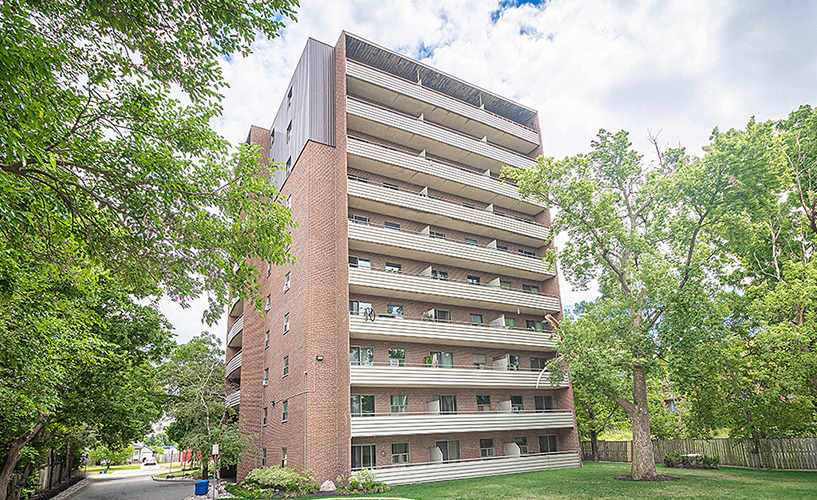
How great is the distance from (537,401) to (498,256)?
33.1 feet

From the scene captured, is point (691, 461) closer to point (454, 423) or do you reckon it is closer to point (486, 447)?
point (486, 447)

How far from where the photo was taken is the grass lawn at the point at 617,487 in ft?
56.5

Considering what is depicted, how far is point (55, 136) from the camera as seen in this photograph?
745 centimetres

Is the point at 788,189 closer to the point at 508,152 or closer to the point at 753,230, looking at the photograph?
the point at 753,230

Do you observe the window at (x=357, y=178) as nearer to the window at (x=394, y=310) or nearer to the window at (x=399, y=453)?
the window at (x=394, y=310)

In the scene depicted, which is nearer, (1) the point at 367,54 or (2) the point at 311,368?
(2) the point at 311,368

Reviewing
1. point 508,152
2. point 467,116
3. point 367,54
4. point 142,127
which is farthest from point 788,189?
point 142,127

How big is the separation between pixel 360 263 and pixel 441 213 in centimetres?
621

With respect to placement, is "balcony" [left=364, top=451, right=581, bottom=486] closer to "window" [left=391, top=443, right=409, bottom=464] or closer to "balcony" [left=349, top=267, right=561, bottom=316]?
"window" [left=391, top=443, right=409, bottom=464]

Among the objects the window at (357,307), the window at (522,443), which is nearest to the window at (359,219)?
the window at (357,307)

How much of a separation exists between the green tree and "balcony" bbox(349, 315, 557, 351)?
551cm

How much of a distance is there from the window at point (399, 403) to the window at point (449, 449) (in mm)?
2877

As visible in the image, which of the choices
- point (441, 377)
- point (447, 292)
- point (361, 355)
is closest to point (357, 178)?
point (447, 292)

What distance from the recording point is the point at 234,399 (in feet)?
110
